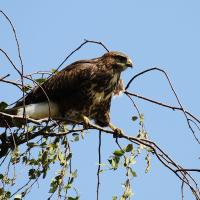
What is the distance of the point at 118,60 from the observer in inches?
235

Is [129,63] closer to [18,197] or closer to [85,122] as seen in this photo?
[85,122]

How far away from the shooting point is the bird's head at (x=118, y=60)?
19.3ft

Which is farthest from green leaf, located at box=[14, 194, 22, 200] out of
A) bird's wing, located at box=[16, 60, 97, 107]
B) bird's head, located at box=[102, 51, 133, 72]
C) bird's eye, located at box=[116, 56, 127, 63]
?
bird's eye, located at box=[116, 56, 127, 63]

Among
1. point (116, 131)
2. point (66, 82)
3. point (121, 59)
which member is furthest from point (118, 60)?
point (116, 131)

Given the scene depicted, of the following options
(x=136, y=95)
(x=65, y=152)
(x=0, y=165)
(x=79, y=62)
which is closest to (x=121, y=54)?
(x=79, y=62)

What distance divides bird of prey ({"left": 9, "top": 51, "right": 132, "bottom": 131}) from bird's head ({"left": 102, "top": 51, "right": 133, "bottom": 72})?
92mm

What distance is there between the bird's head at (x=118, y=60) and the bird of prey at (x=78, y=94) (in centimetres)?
9

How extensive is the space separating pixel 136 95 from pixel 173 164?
993mm

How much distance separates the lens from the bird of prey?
5.38m

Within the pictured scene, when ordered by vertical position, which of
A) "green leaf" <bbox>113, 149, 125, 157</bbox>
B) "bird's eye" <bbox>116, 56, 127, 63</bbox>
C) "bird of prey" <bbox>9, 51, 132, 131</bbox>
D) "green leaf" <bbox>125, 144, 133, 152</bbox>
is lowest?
"green leaf" <bbox>113, 149, 125, 157</bbox>

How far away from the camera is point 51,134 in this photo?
406 cm

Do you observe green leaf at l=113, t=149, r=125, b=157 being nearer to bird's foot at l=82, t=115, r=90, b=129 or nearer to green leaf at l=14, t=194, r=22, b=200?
bird's foot at l=82, t=115, r=90, b=129

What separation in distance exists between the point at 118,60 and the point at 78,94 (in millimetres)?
738

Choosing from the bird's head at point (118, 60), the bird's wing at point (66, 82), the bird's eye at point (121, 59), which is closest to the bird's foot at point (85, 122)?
the bird's wing at point (66, 82)
